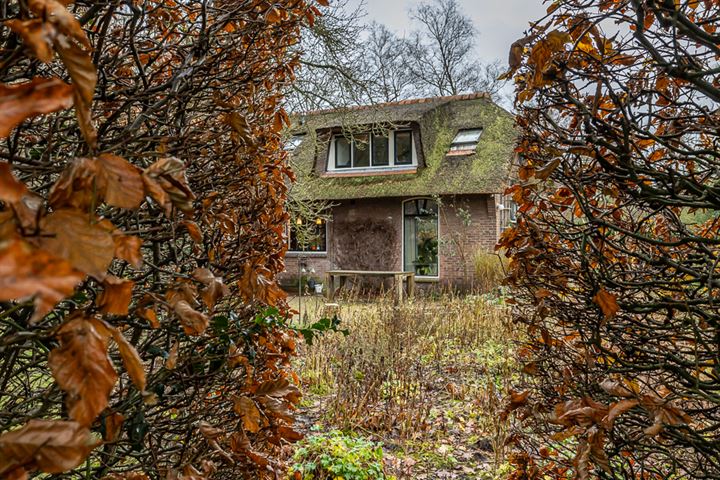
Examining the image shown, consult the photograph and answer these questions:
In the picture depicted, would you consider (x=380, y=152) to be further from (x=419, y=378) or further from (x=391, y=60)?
(x=419, y=378)

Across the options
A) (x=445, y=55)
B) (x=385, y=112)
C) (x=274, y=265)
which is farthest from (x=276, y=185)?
(x=445, y=55)

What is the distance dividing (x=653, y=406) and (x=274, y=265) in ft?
5.30

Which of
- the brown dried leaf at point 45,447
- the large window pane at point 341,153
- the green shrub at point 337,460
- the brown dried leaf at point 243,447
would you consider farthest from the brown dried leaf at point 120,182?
the large window pane at point 341,153

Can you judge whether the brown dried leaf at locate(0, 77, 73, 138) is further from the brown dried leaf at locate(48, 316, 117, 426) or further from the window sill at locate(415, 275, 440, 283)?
the window sill at locate(415, 275, 440, 283)

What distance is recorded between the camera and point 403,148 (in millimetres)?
15070

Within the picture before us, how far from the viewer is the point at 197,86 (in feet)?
5.36

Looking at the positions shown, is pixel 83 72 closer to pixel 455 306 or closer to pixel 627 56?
pixel 627 56

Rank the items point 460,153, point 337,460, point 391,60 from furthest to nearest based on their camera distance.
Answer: point 391,60, point 460,153, point 337,460

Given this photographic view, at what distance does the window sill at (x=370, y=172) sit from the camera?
48.4ft

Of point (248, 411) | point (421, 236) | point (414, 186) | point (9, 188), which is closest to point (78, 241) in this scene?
point (9, 188)

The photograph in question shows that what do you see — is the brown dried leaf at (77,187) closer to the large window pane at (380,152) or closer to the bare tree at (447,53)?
the large window pane at (380,152)

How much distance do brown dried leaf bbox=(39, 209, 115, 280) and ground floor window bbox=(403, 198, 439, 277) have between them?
14051 millimetres

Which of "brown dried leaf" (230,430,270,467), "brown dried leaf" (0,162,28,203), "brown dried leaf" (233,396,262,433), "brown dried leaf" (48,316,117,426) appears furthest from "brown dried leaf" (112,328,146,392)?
"brown dried leaf" (230,430,270,467)

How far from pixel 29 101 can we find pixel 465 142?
14.8 metres
